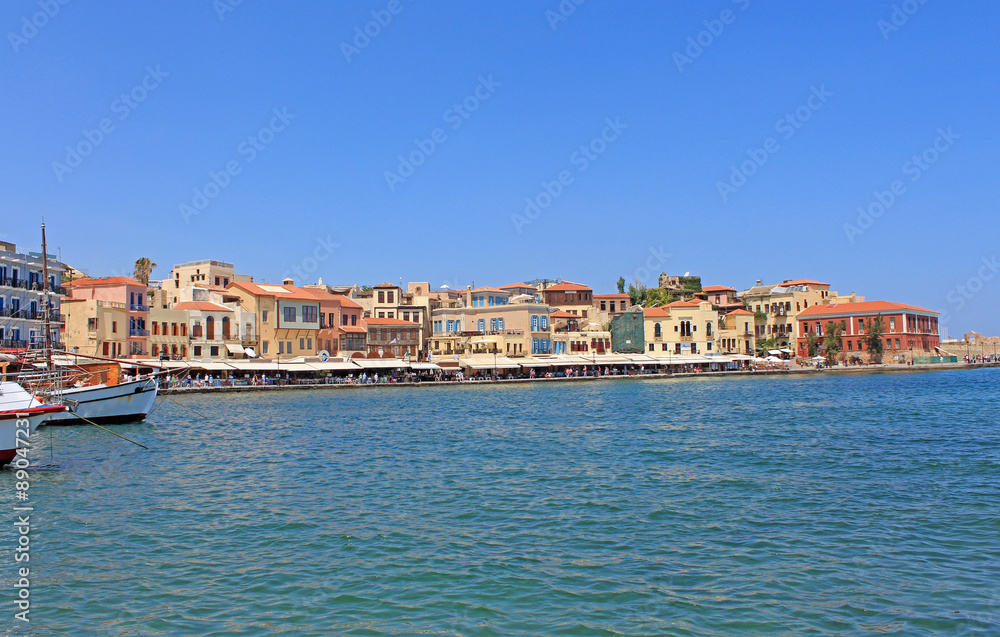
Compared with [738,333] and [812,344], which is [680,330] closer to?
[738,333]

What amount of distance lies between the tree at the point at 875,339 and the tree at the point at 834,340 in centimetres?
228

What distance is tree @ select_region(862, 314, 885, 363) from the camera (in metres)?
74.5

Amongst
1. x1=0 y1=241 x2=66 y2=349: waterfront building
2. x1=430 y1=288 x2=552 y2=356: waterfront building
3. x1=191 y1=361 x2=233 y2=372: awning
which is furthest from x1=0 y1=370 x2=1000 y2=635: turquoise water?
x1=430 y1=288 x2=552 y2=356: waterfront building

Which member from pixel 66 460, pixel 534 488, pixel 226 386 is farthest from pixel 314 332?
pixel 534 488

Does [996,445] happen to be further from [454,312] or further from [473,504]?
[454,312]

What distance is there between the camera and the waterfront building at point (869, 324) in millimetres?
74812

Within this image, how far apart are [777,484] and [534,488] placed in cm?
490

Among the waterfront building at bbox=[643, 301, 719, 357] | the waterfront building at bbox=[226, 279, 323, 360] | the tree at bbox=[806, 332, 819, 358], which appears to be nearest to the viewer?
the waterfront building at bbox=[226, 279, 323, 360]

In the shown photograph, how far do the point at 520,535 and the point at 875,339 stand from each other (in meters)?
74.0

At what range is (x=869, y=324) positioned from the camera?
75.0 metres

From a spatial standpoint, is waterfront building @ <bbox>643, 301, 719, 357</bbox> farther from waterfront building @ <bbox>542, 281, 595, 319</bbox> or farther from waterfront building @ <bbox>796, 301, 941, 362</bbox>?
waterfront building @ <bbox>796, 301, 941, 362</bbox>

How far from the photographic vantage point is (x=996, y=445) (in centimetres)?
2017

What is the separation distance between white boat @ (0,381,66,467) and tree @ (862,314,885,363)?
7484cm

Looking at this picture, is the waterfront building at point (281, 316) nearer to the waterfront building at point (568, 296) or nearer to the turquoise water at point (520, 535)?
the waterfront building at point (568, 296)
